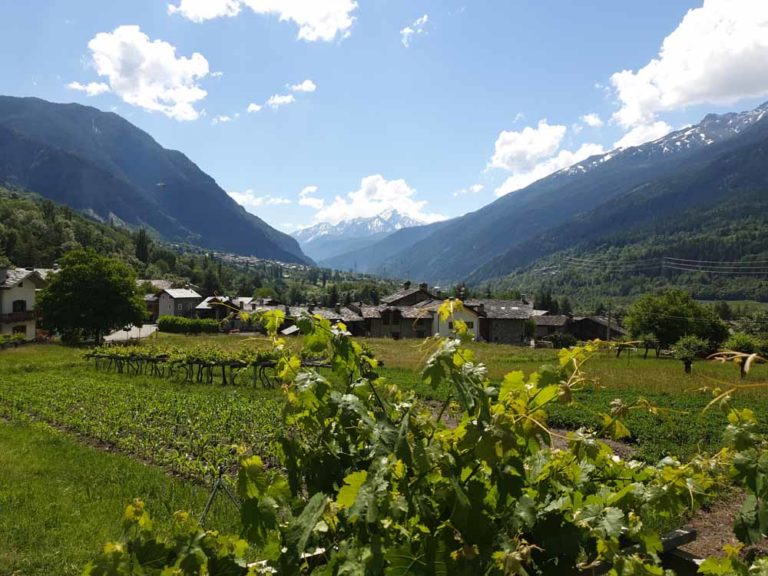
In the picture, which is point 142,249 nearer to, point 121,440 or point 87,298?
point 87,298

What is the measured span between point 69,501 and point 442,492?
1051cm

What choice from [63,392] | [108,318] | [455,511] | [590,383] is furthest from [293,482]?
[108,318]

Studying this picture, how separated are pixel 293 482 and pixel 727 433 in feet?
6.70

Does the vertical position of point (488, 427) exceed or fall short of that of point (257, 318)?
it falls short

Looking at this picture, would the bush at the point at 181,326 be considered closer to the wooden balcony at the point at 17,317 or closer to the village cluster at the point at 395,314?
the village cluster at the point at 395,314

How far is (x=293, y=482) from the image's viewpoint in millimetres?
2512

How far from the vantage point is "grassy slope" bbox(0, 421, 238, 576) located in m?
7.45

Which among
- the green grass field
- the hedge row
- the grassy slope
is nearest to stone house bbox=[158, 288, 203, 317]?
the hedge row

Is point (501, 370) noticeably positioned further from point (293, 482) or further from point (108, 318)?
point (108, 318)

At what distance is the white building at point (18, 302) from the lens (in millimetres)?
60250

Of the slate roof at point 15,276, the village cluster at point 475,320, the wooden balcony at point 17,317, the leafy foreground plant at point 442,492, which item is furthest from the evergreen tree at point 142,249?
the leafy foreground plant at point 442,492

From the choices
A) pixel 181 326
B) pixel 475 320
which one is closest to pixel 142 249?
pixel 181 326

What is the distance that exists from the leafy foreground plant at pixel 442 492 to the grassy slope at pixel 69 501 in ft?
21.5

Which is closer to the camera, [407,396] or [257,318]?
[257,318]
